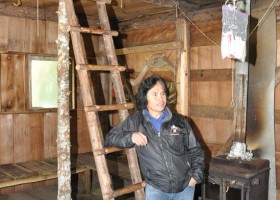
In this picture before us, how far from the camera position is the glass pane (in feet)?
21.1

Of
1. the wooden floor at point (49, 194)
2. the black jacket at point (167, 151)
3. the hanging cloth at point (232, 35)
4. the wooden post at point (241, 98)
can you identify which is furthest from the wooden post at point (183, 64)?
the black jacket at point (167, 151)

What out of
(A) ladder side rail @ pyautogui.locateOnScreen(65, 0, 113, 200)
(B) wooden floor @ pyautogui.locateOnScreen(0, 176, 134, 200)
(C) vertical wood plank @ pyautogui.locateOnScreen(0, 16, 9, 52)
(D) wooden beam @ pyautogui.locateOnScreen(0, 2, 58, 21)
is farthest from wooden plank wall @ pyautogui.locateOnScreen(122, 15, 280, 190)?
(C) vertical wood plank @ pyautogui.locateOnScreen(0, 16, 9, 52)

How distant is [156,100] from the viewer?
10.7ft

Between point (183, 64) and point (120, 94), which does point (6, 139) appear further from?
point (183, 64)

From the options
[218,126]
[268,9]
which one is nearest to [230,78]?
[218,126]

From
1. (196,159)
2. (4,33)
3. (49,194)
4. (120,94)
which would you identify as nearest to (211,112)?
(120,94)

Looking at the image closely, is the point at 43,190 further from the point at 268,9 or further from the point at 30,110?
the point at 268,9

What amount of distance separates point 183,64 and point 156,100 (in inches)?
118

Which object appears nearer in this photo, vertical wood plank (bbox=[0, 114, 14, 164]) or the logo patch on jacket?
the logo patch on jacket

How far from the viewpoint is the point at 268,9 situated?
197 inches

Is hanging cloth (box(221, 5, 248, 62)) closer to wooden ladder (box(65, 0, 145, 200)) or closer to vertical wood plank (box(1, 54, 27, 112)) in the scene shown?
wooden ladder (box(65, 0, 145, 200))

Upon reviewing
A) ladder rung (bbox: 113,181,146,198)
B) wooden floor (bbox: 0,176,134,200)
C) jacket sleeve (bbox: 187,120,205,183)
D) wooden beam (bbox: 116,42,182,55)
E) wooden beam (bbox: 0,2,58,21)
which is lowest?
wooden floor (bbox: 0,176,134,200)

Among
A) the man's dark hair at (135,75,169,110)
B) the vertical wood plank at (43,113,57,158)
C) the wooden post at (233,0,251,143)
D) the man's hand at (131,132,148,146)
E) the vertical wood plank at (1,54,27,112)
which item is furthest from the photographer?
the vertical wood plank at (43,113,57,158)

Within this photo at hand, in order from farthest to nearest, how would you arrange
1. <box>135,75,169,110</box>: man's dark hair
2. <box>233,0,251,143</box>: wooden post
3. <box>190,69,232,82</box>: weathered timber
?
<box>190,69,232,82</box>: weathered timber < <box>233,0,251,143</box>: wooden post < <box>135,75,169,110</box>: man's dark hair
